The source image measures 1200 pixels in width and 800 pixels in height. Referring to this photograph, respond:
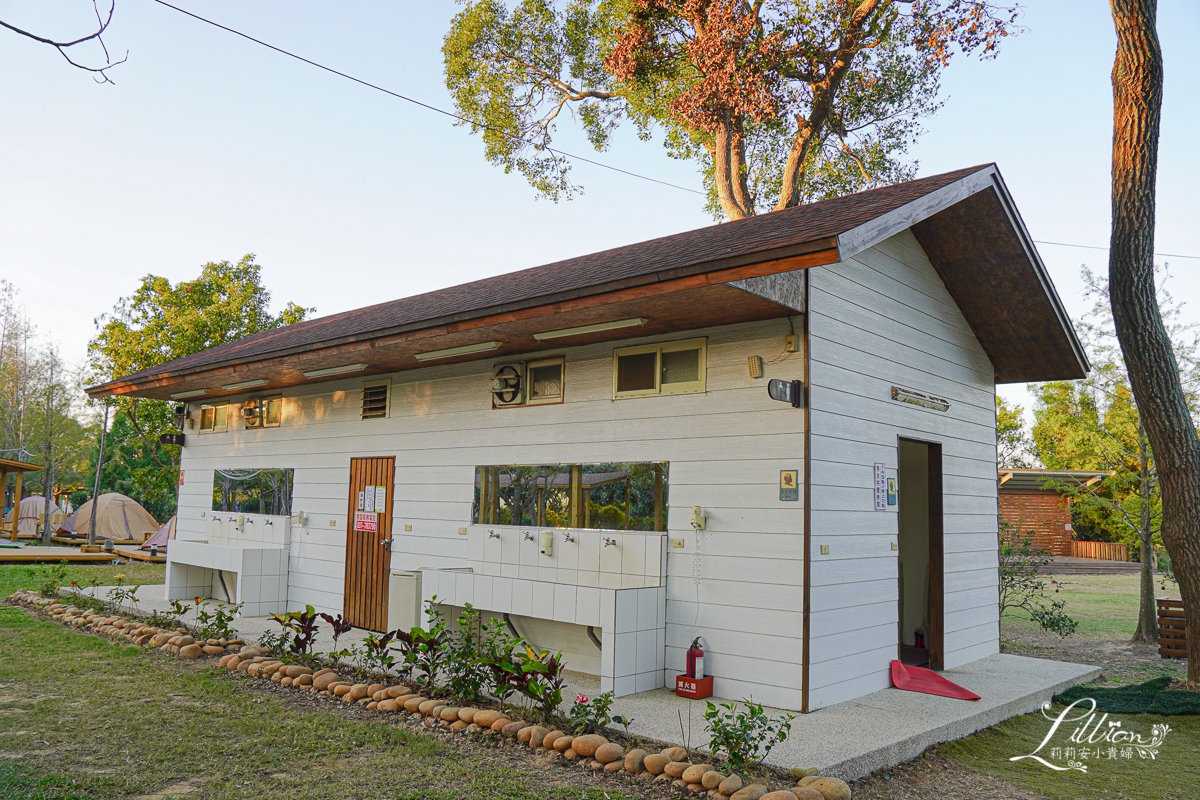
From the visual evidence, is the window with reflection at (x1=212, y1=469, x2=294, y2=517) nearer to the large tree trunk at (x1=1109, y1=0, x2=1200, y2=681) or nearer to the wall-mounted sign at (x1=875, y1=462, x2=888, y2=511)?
the wall-mounted sign at (x1=875, y1=462, x2=888, y2=511)

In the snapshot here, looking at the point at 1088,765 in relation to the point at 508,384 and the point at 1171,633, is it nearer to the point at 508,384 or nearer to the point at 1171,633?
the point at 1171,633

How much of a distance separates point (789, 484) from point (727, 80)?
1052 cm

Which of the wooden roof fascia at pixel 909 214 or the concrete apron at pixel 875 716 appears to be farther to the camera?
the wooden roof fascia at pixel 909 214

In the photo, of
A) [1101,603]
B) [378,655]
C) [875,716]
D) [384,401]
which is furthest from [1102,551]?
[378,655]

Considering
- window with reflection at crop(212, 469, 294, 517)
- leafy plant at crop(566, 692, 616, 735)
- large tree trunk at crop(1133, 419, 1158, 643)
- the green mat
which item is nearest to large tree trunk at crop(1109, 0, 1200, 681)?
the green mat

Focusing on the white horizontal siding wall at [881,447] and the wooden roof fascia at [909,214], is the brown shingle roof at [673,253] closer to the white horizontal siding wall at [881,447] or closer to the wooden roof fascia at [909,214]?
the wooden roof fascia at [909,214]

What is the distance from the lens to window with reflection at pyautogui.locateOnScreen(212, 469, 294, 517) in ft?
33.9

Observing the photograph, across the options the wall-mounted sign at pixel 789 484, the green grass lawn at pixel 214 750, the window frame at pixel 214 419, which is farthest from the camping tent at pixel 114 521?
the wall-mounted sign at pixel 789 484

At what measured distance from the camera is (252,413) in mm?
11109

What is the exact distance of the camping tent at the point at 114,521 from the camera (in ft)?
78.0

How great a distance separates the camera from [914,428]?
7.14 metres

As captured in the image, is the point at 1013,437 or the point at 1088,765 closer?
the point at 1088,765

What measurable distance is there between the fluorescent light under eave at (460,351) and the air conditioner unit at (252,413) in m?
4.21

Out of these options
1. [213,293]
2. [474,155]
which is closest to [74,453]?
[213,293]
